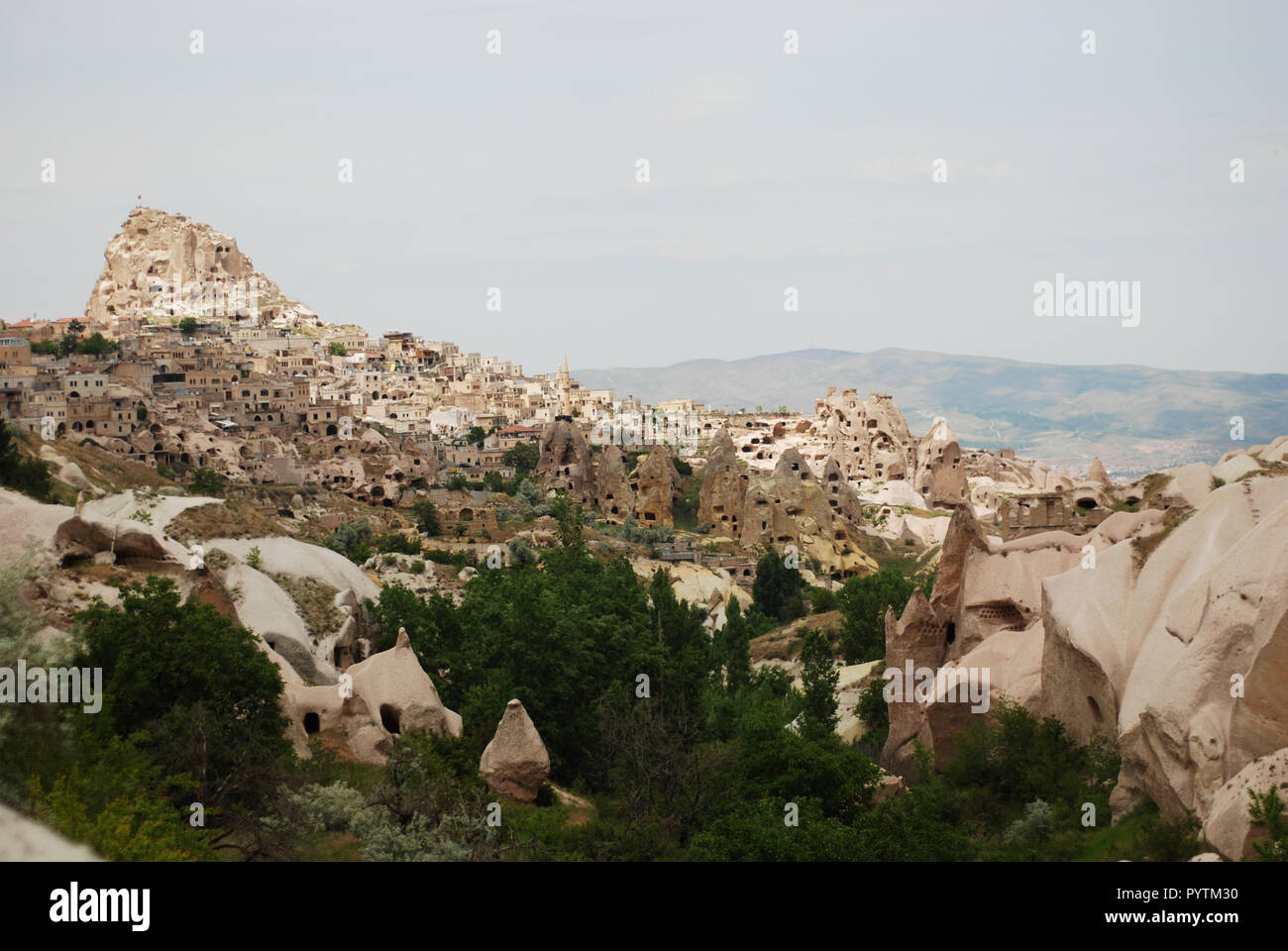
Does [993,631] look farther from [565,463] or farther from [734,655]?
[565,463]

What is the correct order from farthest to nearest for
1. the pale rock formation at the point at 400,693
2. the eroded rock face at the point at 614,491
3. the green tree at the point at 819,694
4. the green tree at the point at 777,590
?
1. the eroded rock face at the point at 614,491
2. the green tree at the point at 777,590
3. the green tree at the point at 819,694
4. the pale rock formation at the point at 400,693

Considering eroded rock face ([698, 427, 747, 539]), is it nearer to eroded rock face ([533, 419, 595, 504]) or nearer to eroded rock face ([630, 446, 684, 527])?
eroded rock face ([630, 446, 684, 527])

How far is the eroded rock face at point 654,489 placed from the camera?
85.3 metres

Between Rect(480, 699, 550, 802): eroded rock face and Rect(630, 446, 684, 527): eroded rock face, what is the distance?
56335mm

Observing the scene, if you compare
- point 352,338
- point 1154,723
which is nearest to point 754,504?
point 1154,723

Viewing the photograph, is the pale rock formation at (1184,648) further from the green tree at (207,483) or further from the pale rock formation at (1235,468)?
the green tree at (207,483)

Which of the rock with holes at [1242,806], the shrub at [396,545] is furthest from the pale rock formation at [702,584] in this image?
the rock with holes at [1242,806]

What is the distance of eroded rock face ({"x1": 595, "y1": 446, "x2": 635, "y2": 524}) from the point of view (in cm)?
8506

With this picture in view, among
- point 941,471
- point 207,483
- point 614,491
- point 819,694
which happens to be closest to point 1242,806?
point 819,694

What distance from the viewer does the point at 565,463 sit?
9306 centimetres

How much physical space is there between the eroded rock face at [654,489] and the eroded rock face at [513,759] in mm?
56335

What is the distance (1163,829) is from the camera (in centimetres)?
1961
